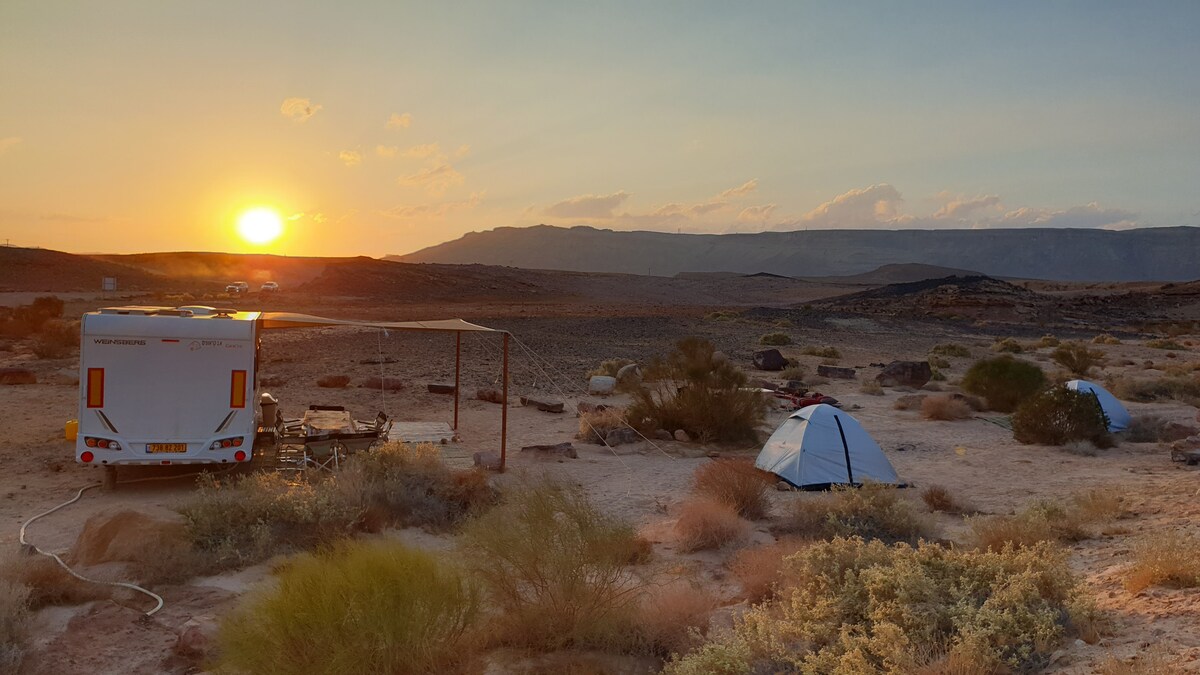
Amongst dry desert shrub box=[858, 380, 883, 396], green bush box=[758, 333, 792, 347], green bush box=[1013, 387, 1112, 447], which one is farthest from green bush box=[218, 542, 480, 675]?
green bush box=[758, 333, 792, 347]

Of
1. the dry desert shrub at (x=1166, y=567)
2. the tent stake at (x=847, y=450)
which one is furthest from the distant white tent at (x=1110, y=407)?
the dry desert shrub at (x=1166, y=567)

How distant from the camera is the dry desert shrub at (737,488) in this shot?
10281 mm

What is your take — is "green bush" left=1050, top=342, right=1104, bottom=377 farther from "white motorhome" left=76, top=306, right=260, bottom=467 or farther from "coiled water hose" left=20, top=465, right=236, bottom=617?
"coiled water hose" left=20, top=465, right=236, bottom=617

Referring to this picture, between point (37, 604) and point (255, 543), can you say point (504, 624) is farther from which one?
point (37, 604)

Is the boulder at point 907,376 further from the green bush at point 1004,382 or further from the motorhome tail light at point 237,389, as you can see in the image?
the motorhome tail light at point 237,389

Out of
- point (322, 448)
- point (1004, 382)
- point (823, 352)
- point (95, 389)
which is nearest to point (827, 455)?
point (322, 448)

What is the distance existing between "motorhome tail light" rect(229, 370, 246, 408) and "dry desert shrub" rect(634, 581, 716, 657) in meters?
6.88

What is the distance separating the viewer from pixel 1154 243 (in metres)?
173

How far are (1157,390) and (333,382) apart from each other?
22.2 metres

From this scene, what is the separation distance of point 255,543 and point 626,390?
13130mm

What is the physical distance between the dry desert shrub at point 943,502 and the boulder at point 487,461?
635 cm

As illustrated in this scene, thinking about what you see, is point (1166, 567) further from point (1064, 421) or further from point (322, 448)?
point (322, 448)

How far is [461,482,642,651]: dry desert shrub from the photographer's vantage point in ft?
20.2

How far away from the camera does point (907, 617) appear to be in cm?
571
